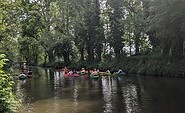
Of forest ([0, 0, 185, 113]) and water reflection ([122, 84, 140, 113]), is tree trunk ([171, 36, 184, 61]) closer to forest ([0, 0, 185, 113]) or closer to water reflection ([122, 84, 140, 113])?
forest ([0, 0, 185, 113])

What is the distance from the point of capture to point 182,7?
96.0 feet

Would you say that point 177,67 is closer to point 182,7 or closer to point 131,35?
point 182,7

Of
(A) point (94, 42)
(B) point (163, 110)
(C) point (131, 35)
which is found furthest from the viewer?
(A) point (94, 42)

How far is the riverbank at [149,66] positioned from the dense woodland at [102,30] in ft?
0.64

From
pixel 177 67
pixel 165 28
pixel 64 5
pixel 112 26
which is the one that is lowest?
pixel 177 67

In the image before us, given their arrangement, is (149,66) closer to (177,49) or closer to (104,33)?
(177,49)

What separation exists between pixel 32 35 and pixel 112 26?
116 feet

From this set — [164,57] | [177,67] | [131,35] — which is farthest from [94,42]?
[177,67]

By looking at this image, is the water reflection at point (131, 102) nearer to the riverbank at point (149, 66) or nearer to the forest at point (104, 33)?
the forest at point (104, 33)

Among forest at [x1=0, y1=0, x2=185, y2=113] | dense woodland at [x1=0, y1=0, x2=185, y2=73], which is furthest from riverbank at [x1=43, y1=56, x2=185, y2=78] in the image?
dense woodland at [x1=0, y1=0, x2=185, y2=73]

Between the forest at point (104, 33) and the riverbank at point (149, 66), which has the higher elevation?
the forest at point (104, 33)

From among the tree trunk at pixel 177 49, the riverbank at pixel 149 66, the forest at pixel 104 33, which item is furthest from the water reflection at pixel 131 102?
the tree trunk at pixel 177 49

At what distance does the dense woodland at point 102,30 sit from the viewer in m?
33.4

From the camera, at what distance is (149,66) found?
1533 inches
